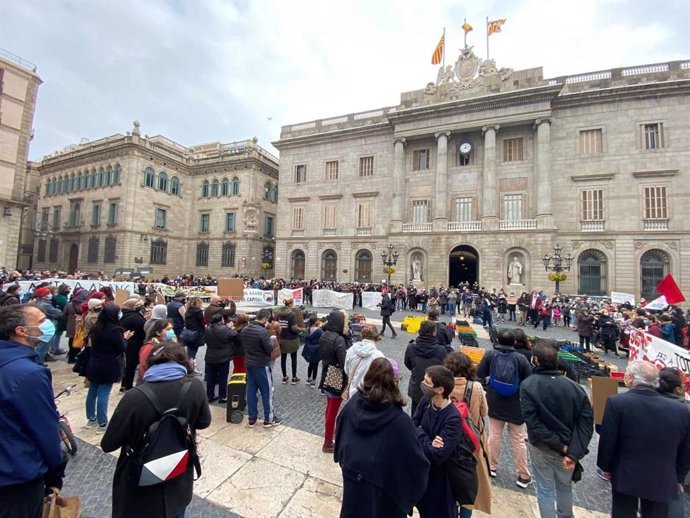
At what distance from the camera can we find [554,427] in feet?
9.56

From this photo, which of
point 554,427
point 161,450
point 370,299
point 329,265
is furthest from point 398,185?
point 161,450

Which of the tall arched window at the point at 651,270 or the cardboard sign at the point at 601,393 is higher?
the tall arched window at the point at 651,270

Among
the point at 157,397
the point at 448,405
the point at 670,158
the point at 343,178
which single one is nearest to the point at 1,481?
the point at 157,397

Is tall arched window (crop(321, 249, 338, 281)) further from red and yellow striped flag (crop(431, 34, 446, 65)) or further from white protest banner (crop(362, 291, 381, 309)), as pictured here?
red and yellow striped flag (crop(431, 34, 446, 65))

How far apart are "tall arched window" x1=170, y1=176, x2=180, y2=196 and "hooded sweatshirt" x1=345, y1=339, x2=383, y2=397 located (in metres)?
37.6

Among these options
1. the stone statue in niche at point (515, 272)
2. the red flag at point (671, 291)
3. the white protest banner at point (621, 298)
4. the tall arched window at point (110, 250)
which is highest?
the tall arched window at point (110, 250)

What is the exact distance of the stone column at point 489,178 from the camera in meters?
25.0

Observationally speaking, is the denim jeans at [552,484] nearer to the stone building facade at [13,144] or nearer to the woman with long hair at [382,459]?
the woman with long hair at [382,459]

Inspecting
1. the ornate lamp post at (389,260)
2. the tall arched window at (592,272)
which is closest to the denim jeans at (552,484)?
the ornate lamp post at (389,260)

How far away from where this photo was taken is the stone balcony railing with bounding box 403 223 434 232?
2676 centimetres

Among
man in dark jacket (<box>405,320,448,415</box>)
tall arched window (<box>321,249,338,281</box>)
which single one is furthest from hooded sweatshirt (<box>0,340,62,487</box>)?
tall arched window (<box>321,249,338,281</box>)

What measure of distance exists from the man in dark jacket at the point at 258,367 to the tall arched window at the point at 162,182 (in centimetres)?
3538

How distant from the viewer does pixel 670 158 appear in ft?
73.0

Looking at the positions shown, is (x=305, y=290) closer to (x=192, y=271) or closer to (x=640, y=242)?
(x=192, y=271)
